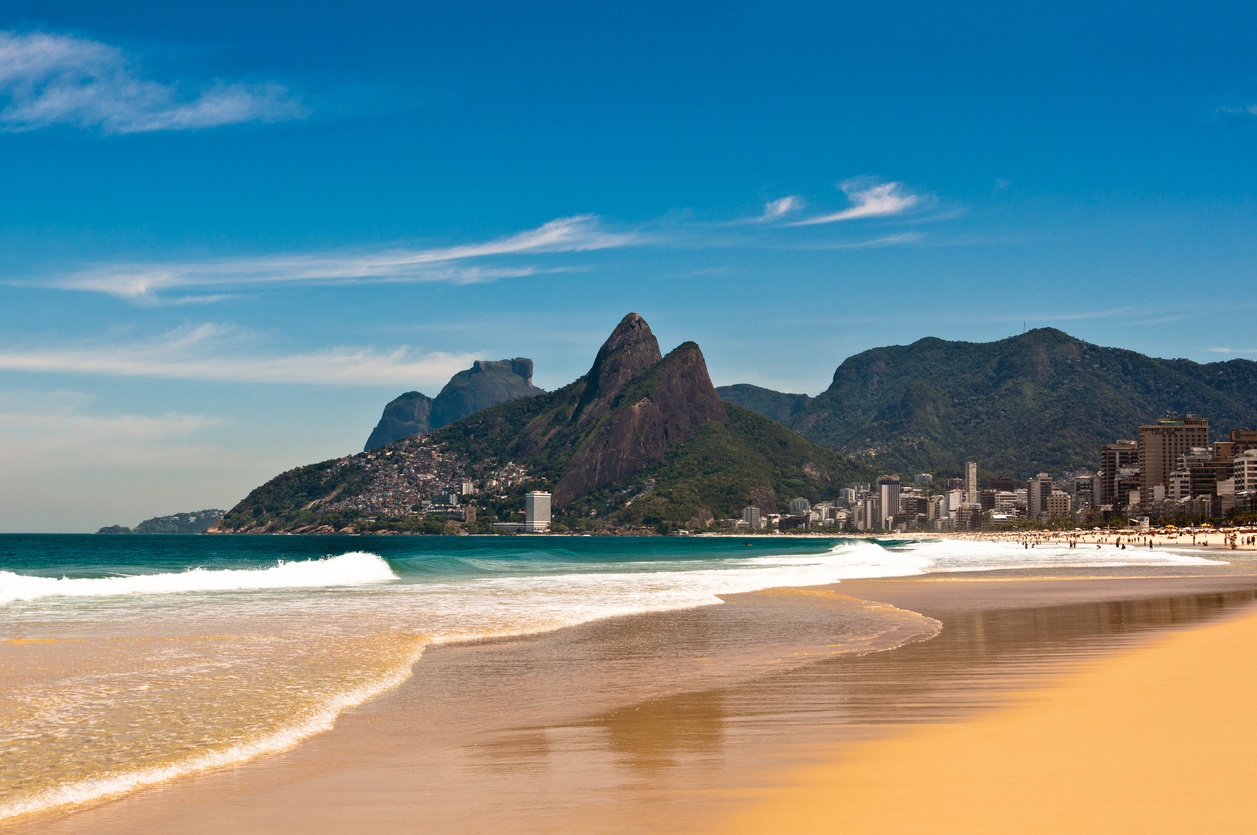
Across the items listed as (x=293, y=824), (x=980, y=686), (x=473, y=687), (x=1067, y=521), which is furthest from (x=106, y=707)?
(x=1067, y=521)

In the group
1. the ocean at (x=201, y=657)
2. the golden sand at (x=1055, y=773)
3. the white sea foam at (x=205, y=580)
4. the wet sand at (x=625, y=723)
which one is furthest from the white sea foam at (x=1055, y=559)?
the golden sand at (x=1055, y=773)

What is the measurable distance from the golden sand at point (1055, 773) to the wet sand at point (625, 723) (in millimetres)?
264

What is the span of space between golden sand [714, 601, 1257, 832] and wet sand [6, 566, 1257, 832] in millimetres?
264

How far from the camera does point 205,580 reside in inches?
1427

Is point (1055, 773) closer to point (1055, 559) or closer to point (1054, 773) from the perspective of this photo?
point (1054, 773)

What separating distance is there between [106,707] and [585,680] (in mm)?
5492

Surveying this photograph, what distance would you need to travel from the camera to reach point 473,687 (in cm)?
1241

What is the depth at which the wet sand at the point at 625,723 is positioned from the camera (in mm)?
6824

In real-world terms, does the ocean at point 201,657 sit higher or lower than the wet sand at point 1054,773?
lower

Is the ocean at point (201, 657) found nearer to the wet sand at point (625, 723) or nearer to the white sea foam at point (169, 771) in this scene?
the white sea foam at point (169, 771)

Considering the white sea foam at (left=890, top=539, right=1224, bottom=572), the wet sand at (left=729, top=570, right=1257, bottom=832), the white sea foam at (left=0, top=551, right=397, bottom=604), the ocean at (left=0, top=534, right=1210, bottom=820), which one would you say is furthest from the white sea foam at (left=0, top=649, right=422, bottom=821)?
the white sea foam at (left=890, top=539, right=1224, bottom=572)

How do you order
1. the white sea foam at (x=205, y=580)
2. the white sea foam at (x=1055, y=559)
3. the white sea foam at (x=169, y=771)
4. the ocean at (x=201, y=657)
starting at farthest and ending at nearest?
the white sea foam at (x=1055, y=559)
the white sea foam at (x=205, y=580)
the ocean at (x=201, y=657)
the white sea foam at (x=169, y=771)

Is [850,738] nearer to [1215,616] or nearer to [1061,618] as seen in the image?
[1061,618]

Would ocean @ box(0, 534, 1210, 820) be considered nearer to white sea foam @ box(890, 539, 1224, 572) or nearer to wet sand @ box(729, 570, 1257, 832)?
wet sand @ box(729, 570, 1257, 832)
